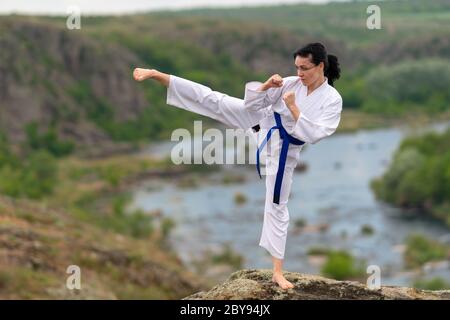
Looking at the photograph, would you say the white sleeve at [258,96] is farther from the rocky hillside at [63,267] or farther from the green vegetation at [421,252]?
the green vegetation at [421,252]

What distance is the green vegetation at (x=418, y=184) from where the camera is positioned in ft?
171

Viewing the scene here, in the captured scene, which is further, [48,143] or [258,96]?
[48,143]

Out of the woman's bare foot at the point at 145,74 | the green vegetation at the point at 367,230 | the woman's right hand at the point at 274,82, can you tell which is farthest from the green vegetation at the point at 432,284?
the woman's bare foot at the point at 145,74

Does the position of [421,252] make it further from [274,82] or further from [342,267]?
[274,82]

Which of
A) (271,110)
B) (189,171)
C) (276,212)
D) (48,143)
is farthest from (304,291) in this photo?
(48,143)

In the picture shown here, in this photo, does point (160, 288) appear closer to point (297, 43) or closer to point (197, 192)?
point (197, 192)

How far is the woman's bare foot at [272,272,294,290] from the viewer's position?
6.19 m

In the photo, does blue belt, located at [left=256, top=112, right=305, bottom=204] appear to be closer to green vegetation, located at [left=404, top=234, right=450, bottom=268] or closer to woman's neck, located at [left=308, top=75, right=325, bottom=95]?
woman's neck, located at [left=308, top=75, right=325, bottom=95]

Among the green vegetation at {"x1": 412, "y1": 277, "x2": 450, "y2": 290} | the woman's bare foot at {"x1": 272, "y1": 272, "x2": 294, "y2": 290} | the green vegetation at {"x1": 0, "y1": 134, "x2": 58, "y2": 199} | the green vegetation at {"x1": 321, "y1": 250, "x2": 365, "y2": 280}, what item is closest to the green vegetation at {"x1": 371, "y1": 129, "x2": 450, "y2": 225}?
the green vegetation at {"x1": 321, "y1": 250, "x2": 365, "y2": 280}

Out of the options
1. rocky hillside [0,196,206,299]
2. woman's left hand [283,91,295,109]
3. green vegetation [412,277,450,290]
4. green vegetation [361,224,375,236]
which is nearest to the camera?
woman's left hand [283,91,295,109]

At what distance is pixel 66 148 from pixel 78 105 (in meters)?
15.7

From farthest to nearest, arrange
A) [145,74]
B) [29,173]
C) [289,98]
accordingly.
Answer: [29,173]
[145,74]
[289,98]

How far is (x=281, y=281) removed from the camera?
20.4 feet

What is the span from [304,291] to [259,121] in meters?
1.38
